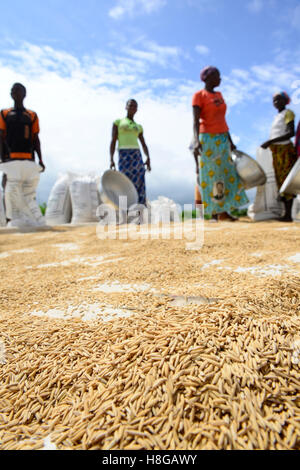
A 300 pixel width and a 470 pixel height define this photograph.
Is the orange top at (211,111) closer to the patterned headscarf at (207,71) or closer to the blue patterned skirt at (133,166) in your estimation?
the patterned headscarf at (207,71)

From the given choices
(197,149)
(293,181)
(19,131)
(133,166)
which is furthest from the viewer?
(133,166)

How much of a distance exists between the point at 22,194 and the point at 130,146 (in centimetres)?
207

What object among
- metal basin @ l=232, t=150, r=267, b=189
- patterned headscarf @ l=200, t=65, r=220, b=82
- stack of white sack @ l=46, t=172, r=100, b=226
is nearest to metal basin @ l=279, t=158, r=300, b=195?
metal basin @ l=232, t=150, r=267, b=189

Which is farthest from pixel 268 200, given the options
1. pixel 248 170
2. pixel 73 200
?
pixel 73 200

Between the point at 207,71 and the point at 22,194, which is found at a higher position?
the point at 207,71

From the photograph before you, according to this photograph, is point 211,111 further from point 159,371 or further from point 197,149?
point 159,371

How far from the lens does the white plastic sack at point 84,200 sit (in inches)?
254

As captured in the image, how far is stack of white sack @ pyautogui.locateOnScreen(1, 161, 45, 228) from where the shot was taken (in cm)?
458

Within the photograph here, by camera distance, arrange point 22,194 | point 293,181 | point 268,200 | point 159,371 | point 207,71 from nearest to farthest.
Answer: point 159,371
point 293,181
point 207,71
point 268,200
point 22,194

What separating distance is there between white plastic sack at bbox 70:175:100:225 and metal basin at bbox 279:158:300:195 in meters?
4.48

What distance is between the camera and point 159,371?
2.22 feet

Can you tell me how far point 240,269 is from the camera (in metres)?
1.50

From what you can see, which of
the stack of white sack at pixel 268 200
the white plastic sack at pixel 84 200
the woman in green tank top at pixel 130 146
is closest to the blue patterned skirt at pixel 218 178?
the stack of white sack at pixel 268 200

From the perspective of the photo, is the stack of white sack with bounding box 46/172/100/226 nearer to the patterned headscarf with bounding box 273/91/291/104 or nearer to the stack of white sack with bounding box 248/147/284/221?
the stack of white sack with bounding box 248/147/284/221
